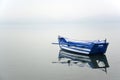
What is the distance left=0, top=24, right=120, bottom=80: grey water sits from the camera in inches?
82.0

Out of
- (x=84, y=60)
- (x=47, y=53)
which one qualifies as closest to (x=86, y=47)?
(x=84, y=60)

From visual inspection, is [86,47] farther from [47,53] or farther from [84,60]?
[47,53]

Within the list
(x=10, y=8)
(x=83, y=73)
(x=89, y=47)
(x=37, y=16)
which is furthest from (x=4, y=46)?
(x=83, y=73)

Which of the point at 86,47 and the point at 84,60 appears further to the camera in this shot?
the point at 86,47

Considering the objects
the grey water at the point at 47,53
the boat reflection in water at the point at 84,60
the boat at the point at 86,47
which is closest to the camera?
the grey water at the point at 47,53

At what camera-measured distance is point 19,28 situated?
3.79 metres

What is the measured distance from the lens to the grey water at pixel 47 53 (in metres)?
2.08

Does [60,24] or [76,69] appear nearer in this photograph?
[76,69]

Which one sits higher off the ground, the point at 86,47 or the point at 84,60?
the point at 86,47

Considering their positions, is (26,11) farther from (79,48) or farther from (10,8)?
(79,48)

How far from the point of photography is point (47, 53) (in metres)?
2.79

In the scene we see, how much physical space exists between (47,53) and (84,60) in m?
0.44

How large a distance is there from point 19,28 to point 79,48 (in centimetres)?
126

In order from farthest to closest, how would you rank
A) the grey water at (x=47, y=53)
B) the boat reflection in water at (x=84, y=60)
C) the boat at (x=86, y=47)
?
1. the boat at (x=86, y=47)
2. the boat reflection in water at (x=84, y=60)
3. the grey water at (x=47, y=53)
